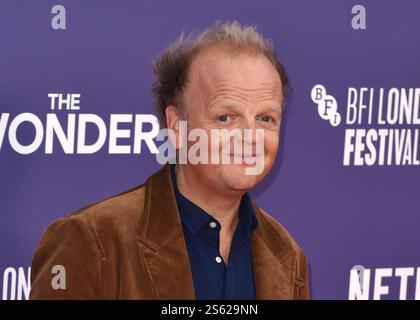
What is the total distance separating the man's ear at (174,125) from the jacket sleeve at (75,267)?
1.05 ft

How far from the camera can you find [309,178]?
2.13m

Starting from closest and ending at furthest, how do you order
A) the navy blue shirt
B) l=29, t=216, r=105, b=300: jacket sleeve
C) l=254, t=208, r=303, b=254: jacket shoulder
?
l=29, t=216, r=105, b=300: jacket sleeve
the navy blue shirt
l=254, t=208, r=303, b=254: jacket shoulder

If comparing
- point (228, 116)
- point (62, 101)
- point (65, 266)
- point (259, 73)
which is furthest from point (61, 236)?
point (259, 73)

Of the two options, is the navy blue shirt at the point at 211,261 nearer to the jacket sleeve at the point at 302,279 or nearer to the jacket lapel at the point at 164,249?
the jacket lapel at the point at 164,249

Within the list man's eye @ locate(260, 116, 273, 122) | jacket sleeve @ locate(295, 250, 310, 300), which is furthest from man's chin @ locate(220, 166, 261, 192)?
jacket sleeve @ locate(295, 250, 310, 300)

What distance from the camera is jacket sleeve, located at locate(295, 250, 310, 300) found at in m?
1.98

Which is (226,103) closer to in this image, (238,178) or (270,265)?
(238,178)

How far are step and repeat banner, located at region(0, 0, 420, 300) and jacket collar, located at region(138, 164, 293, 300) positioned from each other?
0.15 meters

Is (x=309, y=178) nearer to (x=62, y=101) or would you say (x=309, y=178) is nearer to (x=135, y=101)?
(x=135, y=101)

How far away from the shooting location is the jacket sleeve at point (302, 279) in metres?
1.98

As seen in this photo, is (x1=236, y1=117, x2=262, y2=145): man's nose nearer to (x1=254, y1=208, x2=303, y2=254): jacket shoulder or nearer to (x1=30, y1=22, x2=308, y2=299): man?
(x1=30, y1=22, x2=308, y2=299): man

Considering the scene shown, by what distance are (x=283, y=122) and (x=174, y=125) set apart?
35 cm

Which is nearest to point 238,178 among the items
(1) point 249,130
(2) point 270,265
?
(1) point 249,130
